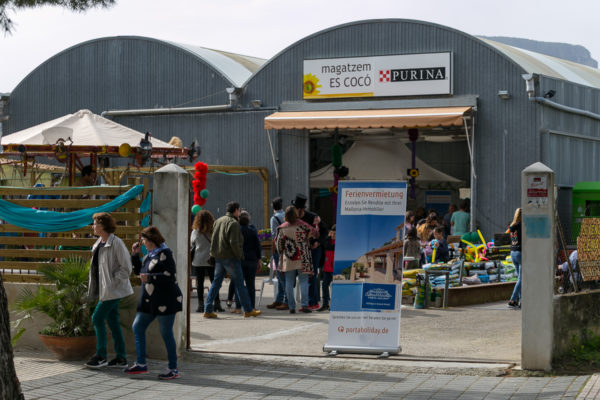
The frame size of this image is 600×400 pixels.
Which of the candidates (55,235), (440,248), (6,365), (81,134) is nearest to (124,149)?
(81,134)

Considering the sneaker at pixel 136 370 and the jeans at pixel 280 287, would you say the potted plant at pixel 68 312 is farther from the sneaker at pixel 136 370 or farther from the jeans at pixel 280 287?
the jeans at pixel 280 287

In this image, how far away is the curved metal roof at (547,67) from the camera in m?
24.4

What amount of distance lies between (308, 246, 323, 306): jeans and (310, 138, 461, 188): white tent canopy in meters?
12.0

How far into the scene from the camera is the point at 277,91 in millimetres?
26375

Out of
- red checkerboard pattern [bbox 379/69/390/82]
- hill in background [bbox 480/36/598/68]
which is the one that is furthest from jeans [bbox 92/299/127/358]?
hill in background [bbox 480/36/598/68]

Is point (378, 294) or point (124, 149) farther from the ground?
point (124, 149)

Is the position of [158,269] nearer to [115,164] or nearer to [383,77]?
[383,77]

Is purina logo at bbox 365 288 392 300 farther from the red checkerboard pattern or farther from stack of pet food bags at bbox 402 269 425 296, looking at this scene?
the red checkerboard pattern

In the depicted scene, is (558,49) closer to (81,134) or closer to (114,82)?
(114,82)

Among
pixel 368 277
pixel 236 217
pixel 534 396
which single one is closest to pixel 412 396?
pixel 534 396

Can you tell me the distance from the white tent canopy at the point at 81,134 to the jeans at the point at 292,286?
15.3 ft

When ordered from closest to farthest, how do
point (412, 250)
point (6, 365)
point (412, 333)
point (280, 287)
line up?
1. point (6, 365)
2. point (412, 333)
3. point (280, 287)
4. point (412, 250)

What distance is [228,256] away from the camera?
14.0 meters

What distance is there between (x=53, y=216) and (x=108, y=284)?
1825 millimetres
